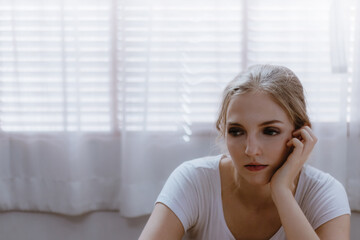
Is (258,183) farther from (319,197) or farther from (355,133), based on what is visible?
(355,133)

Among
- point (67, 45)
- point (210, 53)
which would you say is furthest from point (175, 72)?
point (67, 45)

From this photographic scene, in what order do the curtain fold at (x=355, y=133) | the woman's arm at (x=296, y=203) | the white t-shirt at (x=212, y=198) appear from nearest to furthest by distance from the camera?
1. the woman's arm at (x=296, y=203)
2. the white t-shirt at (x=212, y=198)
3. the curtain fold at (x=355, y=133)

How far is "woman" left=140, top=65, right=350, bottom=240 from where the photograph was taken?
51.0 inches

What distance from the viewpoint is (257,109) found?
4.23ft

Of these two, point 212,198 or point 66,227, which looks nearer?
point 212,198

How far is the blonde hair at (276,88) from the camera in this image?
131cm

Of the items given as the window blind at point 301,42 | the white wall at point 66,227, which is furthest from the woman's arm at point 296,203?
the white wall at point 66,227

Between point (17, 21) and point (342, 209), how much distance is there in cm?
135

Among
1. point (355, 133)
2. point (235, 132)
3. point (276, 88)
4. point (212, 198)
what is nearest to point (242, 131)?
point (235, 132)

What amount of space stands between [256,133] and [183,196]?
0.31m

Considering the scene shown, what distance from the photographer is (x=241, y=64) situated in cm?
178

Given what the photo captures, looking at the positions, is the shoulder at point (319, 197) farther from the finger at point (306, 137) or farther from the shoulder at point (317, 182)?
the finger at point (306, 137)

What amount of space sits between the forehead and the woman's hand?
0.07m

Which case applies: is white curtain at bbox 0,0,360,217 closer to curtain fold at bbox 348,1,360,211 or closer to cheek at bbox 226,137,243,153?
curtain fold at bbox 348,1,360,211
